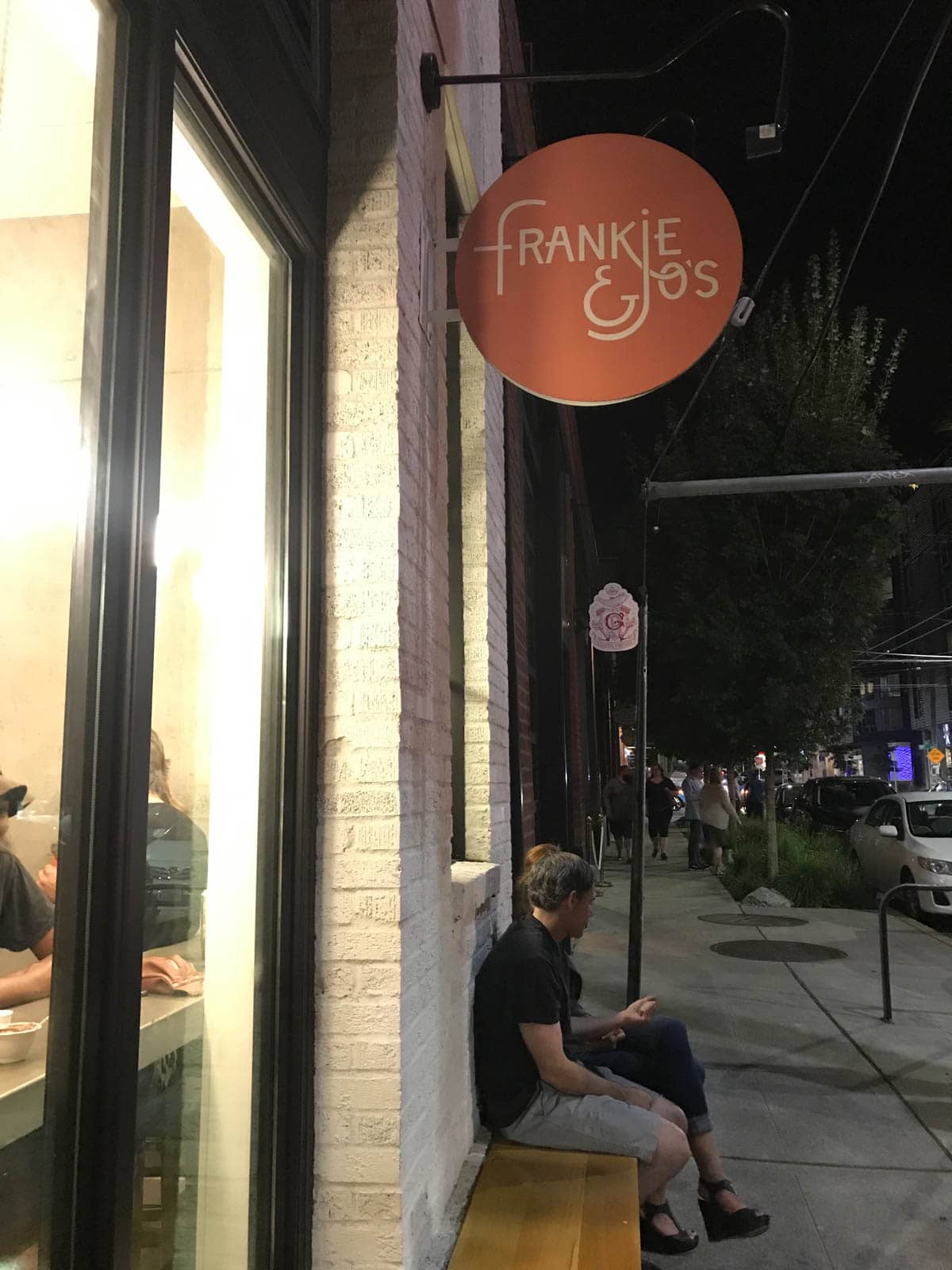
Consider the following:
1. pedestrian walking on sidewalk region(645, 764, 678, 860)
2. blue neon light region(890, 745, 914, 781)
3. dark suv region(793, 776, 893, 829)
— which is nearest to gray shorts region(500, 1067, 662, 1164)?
pedestrian walking on sidewalk region(645, 764, 678, 860)

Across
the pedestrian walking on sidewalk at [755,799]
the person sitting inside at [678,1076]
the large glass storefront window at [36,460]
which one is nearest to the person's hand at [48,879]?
the large glass storefront window at [36,460]

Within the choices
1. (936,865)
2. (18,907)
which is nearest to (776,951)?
(936,865)

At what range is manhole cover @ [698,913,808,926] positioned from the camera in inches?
434

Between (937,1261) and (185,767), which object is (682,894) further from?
(185,767)

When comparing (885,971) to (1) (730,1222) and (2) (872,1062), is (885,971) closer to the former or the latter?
(2) (872,1062)

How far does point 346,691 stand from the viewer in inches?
107

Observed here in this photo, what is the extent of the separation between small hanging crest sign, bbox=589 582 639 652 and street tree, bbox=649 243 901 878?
2.48 meters

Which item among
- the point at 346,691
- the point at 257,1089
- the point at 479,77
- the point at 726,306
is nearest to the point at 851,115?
the point at 479,77

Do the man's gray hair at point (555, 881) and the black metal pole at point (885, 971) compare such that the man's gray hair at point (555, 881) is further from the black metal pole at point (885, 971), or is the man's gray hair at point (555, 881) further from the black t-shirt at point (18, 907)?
the black metal pole at point (885, 971)

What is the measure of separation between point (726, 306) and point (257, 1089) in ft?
8.23

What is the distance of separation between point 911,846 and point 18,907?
39.1 feet

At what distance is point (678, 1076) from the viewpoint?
399 cm

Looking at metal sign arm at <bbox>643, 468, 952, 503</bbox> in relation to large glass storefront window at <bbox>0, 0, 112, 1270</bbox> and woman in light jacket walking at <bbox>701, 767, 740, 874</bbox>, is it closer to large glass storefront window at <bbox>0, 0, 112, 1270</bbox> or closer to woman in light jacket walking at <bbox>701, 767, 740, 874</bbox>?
woman in light jacket walking at <bbox>701, 767, 740, 874</bbox>

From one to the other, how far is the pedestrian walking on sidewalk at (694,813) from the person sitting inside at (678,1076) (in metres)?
12.6
